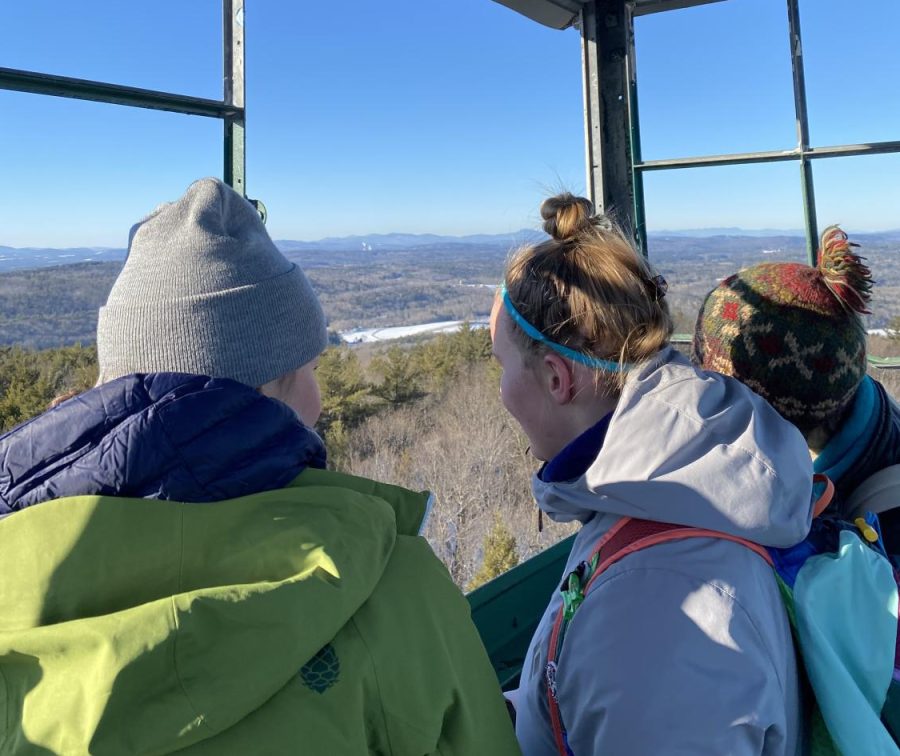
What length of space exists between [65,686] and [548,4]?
123 inches

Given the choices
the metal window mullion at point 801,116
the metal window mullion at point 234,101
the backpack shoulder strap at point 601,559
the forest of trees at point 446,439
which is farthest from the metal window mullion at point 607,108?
the forest of trees at point 446,439

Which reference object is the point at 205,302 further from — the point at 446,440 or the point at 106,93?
the point at 446,440

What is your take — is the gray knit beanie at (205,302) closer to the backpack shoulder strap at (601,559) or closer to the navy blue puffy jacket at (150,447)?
the navy blue puffy jacket at (150,447)

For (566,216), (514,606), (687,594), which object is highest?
(566,216)

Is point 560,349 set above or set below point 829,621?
above

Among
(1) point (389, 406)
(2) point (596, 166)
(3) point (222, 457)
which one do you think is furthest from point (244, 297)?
(1) point (389, 406)

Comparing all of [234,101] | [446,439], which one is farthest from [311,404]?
[446,439]

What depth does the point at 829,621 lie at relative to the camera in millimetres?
1031

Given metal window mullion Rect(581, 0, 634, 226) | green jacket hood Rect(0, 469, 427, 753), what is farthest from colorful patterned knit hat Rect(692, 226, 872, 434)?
metal window mullion Rect(581, 0, 634, 226)

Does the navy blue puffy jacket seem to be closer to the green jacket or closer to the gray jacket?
the green jacket

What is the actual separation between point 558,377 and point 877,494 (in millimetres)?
637

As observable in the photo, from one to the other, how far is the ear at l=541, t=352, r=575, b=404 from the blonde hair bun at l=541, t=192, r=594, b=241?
0.24 metres

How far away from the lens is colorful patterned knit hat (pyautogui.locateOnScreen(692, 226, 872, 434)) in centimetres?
139

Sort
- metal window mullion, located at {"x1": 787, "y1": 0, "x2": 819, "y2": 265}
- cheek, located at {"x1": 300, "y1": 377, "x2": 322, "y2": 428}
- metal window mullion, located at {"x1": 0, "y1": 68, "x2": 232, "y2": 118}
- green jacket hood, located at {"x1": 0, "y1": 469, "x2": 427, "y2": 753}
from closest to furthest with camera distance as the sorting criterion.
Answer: green jacket hood, located at {"x1": 0, "y1": 469, "x2": 427, "y2": 753}
cheek, located at {"x1": 300, "y1": 377, "x2": 322, "y2": 428}
metal window mullion, located at {"x1": 0, "y1": 68, "x2": 232, "y2": 118}
metal window mullion, located at {"x1": 787, "y1": 0, "x2": 819, "y2": 265}
